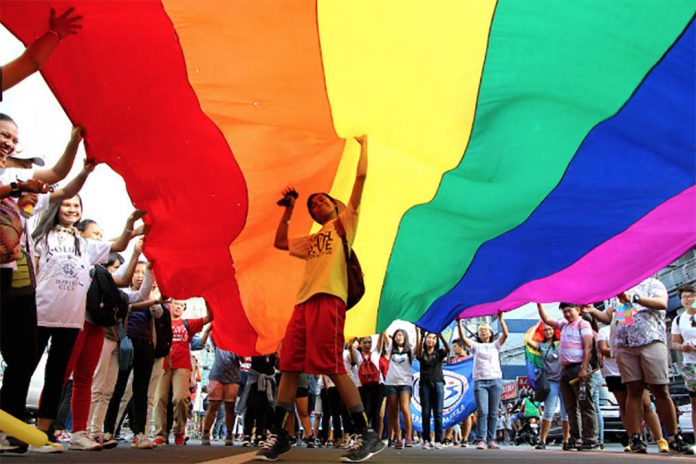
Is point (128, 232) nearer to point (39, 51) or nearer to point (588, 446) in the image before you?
point (39, 51)

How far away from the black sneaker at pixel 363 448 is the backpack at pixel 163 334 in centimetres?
271

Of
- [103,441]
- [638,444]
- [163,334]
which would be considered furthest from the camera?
[163,334]

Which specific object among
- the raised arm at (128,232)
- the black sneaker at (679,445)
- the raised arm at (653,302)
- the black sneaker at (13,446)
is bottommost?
the black sneaker at (13,446)

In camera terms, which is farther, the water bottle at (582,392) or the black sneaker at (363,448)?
the water bottle at (582,392)

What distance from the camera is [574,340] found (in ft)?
21.7

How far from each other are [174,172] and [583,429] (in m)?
4.88

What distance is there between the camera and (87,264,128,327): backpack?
425 cm

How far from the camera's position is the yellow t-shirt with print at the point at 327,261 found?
3689 mm

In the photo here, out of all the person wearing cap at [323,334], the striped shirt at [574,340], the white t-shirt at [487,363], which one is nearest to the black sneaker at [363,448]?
the person wearing cap at [323,334]

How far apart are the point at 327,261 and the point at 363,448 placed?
42.0 inches

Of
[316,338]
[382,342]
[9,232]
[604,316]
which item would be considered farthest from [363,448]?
[382,342]

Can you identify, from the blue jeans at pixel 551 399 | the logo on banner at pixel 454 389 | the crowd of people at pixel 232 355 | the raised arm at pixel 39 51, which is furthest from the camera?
the logo on banner at pixel 454 389

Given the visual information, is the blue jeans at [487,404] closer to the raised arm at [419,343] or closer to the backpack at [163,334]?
the raised arm at [419,343]

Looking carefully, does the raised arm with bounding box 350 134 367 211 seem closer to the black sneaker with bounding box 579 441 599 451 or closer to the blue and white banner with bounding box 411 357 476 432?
the black sneaker with bounding box 579 441 599 451
